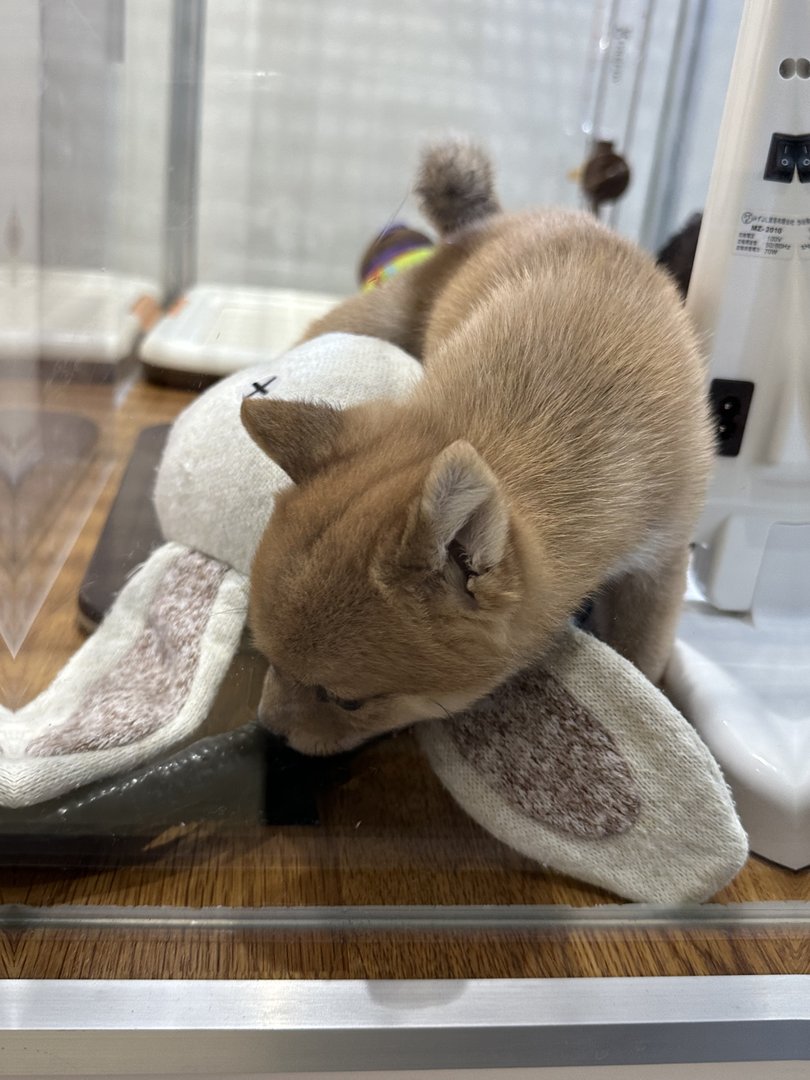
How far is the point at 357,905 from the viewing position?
83cm

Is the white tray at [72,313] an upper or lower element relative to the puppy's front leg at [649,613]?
upper

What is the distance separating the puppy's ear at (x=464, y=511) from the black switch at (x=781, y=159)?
0.56 metres

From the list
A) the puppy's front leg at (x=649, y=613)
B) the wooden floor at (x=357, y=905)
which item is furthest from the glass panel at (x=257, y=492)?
the puppy's front leg at (x=649, y=613)

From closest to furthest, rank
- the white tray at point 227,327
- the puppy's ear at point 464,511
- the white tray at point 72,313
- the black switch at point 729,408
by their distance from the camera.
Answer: the puppy's ear at point 464,511
the black switch at point 729,408
the white tray at point 72,313
the white tray at point 227,327

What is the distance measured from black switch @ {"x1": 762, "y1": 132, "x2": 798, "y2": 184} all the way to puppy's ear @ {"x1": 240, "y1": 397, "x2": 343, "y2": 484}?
54 cm

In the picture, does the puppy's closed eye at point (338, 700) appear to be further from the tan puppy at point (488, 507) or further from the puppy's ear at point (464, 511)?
the puppy's ear at point (464, 511)

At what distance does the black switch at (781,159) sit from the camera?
0.98 meters

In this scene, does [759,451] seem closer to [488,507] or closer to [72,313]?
[488,507]

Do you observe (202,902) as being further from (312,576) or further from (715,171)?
(715,171)

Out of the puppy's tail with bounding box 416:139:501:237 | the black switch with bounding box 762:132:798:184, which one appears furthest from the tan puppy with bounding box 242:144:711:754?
the puppy's tail with bounding box 416:139:501:237

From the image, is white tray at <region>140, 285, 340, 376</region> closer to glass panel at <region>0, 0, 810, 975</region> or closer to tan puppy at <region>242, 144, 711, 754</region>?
glass panel at <region>0, 0, 810, 975</region>

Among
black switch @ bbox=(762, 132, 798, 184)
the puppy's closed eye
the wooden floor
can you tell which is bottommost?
the wooden floor

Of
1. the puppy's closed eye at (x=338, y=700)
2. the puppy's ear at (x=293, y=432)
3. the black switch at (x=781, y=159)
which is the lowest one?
the puppy's closed eye at (x=338, y=700)

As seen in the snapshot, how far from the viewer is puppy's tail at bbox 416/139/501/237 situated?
1.39 m
